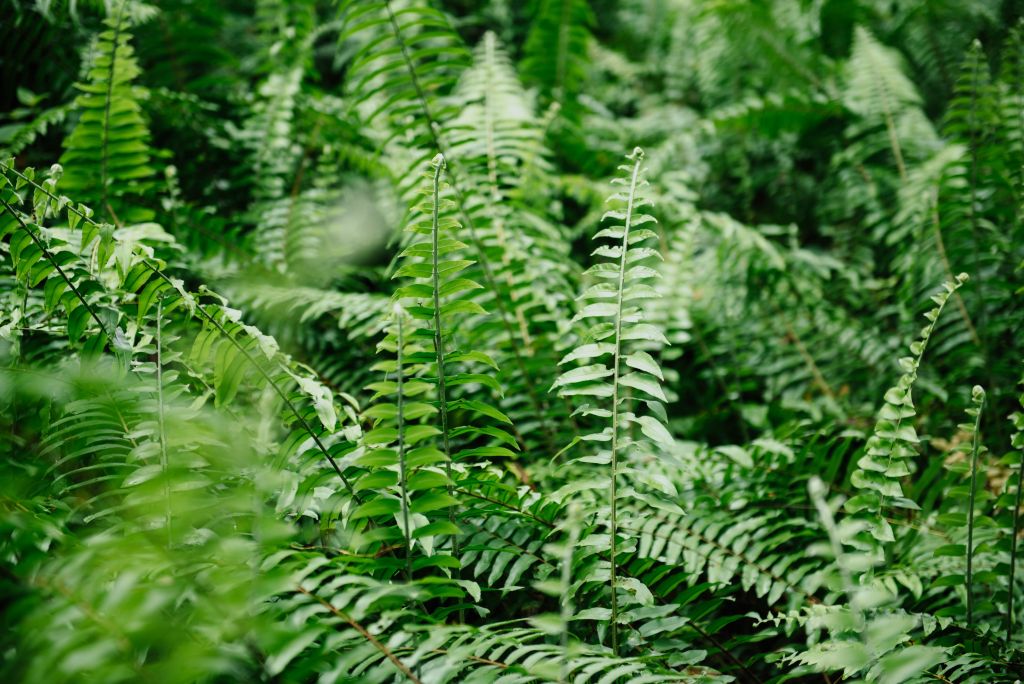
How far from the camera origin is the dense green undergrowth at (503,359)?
0.91m

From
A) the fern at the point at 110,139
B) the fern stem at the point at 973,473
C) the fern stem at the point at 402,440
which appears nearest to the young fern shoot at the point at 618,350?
the fern stem at the point at 402,440

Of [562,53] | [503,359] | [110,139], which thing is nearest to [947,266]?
[503,359]

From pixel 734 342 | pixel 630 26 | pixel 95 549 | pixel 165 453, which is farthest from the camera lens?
pixel 630 26

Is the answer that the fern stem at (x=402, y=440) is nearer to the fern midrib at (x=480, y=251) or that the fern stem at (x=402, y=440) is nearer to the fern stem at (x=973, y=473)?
the fern midrib at (x=480, y=251)

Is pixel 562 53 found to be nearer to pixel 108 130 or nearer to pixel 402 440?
pixel 108 130

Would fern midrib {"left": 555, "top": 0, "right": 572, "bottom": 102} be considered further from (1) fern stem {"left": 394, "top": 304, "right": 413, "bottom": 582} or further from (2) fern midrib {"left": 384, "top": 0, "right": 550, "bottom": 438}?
(1) fern stem {"left": 394, "top": 304, "right": 413, "bottom": 582}

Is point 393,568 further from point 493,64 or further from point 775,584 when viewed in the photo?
point 493,64

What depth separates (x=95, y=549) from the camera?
2.37 feet

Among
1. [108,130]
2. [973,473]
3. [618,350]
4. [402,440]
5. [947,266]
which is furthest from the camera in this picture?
[947,266]

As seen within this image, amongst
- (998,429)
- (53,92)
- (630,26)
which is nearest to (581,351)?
(998,429)

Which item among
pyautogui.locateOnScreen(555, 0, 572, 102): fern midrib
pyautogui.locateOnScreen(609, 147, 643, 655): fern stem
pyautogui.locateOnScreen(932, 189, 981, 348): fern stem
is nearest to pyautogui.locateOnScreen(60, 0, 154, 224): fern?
pyautogui.locateOnScreen(609, 147, 643, 655): fern stem

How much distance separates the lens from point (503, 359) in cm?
186

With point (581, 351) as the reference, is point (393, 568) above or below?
below

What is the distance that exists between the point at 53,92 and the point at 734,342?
10.2ft
